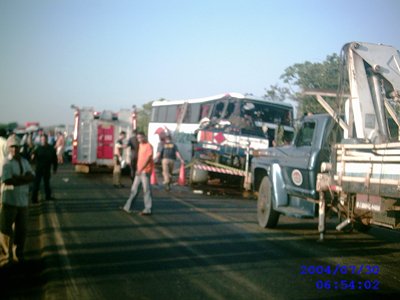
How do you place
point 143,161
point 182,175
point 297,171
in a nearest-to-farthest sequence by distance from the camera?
point 297,171 → point 143,161 → point 182,175

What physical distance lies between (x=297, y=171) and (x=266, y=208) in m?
1.28

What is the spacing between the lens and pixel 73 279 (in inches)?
241

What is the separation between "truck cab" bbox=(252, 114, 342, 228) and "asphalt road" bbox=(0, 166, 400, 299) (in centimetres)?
53

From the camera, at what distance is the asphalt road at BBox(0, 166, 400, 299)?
19.0 ft

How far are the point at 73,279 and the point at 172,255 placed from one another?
176 centimetres

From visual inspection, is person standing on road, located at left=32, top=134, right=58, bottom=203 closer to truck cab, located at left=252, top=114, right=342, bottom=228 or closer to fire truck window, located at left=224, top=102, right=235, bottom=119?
truck cab, located at left=252, top=114, right=342, bottom=228

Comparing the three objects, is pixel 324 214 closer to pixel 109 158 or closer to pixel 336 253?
pixel 336 253
